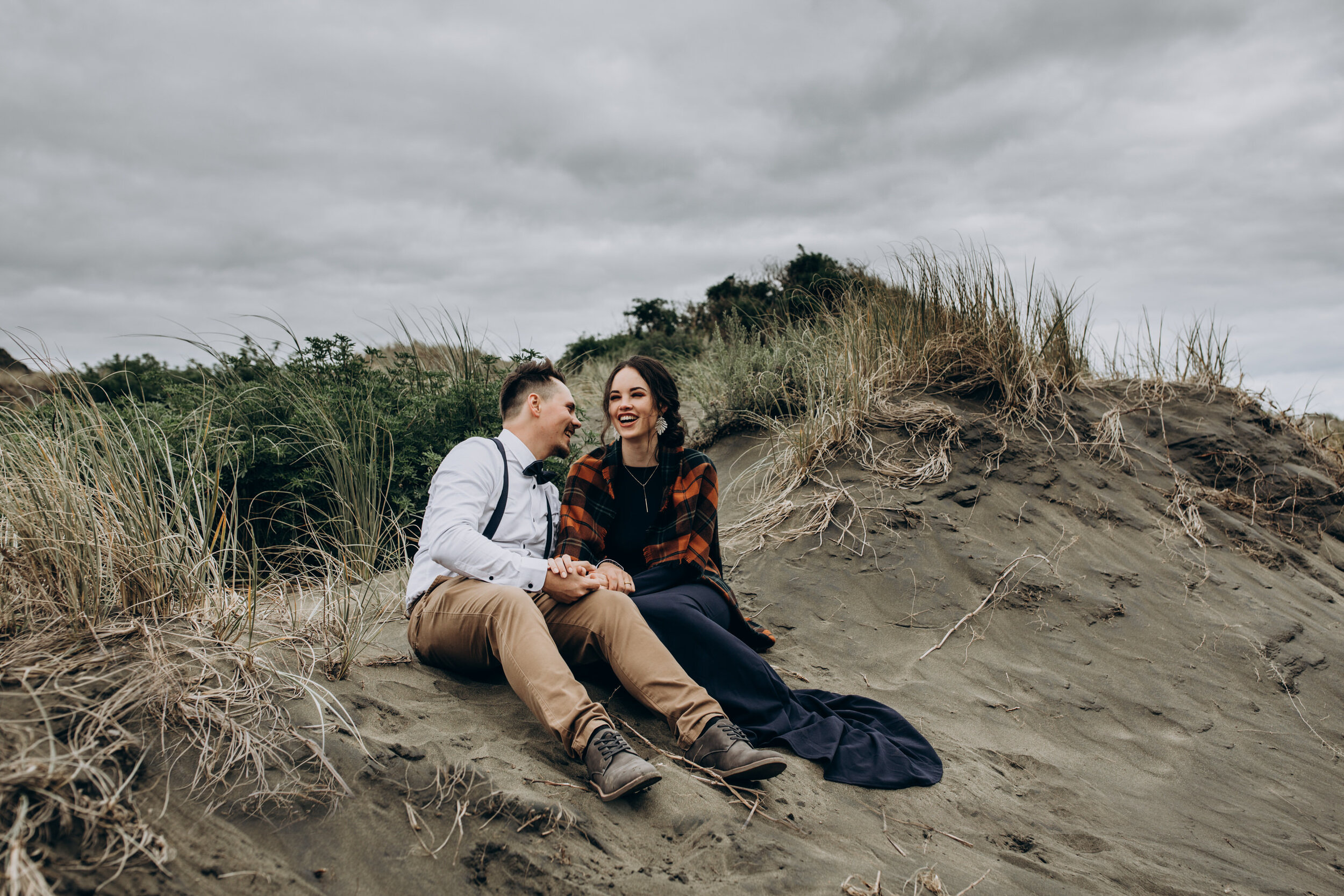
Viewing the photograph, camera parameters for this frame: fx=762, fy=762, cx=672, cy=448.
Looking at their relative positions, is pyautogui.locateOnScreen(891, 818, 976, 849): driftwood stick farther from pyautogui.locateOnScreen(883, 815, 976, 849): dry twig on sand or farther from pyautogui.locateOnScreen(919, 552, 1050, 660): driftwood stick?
pyautogui.locateOnScreen(919, 552, 1050, 660): driftwood stick

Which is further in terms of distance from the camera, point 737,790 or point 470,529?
point 470,529

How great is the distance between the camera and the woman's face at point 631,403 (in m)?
3.83

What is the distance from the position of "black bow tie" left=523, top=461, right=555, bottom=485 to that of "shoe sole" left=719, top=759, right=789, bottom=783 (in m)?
1.58

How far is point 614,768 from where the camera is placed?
254 cm

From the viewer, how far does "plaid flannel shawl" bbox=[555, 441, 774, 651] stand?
12.5 feet

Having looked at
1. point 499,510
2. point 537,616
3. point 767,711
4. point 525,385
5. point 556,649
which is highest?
point 525,385

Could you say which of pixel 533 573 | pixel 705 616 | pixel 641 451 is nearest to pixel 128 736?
pixel 533 573

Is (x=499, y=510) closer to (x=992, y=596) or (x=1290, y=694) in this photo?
(x=992, y=596)

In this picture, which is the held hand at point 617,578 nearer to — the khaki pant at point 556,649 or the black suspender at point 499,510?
the khaki pant at point 556,649

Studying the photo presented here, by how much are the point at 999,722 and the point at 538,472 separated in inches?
110

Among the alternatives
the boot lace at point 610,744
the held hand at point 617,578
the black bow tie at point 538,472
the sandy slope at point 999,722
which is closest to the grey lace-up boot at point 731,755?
the sandy slope at point 999,722

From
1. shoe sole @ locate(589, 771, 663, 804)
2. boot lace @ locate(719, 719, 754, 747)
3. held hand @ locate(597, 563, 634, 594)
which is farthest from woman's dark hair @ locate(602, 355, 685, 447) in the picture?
shoe sole @ locate(589, 771, 663, 804)

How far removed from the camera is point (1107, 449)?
689cm

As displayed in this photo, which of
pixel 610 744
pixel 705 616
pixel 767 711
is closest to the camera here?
pixel 610 744
